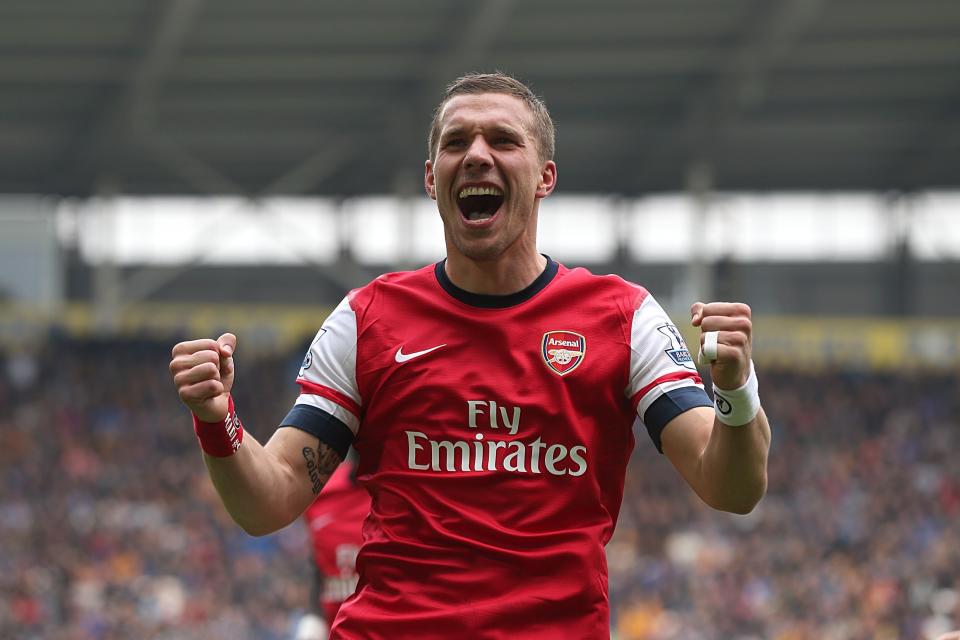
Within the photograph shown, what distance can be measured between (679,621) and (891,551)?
346 centimetres

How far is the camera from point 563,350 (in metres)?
3.17

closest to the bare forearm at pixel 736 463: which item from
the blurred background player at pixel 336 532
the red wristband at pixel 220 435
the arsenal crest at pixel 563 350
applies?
the arsenal crest at pixel 563 350

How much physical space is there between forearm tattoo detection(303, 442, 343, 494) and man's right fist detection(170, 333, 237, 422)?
352mm

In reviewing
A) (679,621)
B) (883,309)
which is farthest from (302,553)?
(883,309)

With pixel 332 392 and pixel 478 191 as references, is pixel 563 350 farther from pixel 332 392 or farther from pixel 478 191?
pixel 332 392

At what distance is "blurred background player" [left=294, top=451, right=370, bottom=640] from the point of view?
6.07 m

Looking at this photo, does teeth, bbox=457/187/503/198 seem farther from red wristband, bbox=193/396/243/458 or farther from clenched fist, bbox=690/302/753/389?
red wristband, bbox=193/396/243/458

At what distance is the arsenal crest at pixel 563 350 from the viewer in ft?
10.3

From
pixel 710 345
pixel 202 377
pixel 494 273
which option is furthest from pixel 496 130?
pixel 202 377

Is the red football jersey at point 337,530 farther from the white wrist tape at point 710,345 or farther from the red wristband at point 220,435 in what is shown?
the white wrist tape at point 710,345

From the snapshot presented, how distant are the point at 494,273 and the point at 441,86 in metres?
16.6

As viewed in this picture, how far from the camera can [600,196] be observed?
2614cm

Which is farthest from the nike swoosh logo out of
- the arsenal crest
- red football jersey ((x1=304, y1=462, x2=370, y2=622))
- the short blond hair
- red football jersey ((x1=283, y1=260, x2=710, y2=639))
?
red football jersey ((x1=304, y1=462, x2=370, y2=622))

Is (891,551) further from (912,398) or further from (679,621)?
(912,398)
